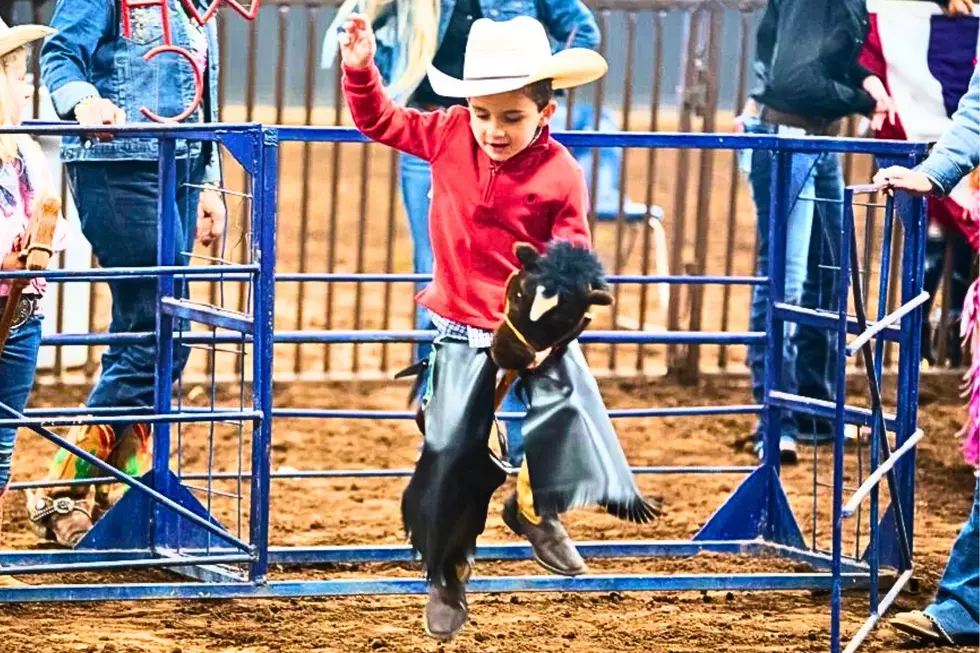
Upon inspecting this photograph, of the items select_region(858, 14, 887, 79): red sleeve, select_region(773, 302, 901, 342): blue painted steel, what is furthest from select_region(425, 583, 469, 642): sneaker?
select_region(858, 14, 887, 79): red sleeve

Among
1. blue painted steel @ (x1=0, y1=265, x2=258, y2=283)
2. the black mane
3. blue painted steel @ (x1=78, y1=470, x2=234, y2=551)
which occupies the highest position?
the black mane

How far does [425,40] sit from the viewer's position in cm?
658

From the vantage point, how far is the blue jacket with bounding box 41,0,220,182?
5.50 meters

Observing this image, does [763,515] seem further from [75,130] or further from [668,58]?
[668,58]

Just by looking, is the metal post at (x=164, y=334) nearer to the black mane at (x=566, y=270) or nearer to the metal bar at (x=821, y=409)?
the black mane at (x=566, y=270)

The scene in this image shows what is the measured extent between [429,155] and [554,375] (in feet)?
1.87

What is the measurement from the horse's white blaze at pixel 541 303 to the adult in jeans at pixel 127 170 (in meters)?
1.66

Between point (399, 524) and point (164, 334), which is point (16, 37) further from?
point (399, 524)

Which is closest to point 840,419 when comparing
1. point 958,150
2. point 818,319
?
point 958,150

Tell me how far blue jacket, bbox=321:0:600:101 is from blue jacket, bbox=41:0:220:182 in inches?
44.0

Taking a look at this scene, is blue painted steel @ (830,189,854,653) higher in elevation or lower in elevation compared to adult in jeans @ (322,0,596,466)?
lower

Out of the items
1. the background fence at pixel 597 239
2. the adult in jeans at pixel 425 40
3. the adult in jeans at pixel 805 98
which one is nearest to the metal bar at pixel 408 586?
the background fence at pixel 597 239

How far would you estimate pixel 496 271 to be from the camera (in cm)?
438

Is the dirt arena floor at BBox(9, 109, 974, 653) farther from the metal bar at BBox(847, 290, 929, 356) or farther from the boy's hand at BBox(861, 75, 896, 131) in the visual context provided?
the boy's hand at BBox(861, 75, 896, 131)
